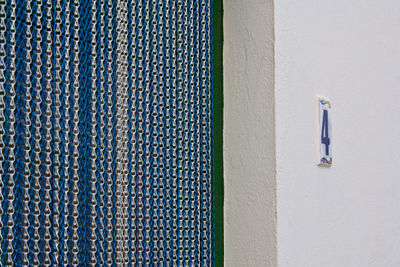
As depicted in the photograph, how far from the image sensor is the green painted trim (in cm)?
151

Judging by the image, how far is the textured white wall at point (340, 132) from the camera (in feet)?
4.86

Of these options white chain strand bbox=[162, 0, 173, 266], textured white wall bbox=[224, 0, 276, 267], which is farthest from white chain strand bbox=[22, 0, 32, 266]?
textured white wall bbox=[224, 0, 276, 267]

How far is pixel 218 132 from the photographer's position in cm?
155

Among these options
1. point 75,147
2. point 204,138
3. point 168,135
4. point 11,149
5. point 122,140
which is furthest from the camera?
point 204,138

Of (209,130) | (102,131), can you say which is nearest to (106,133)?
(102,131)

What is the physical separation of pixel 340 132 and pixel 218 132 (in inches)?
18.4

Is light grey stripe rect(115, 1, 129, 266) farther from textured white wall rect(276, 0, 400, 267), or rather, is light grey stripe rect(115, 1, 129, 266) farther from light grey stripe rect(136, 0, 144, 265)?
textured white wall rect(276, 0, 400, 267)

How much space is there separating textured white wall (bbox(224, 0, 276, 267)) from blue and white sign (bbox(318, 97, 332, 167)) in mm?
249

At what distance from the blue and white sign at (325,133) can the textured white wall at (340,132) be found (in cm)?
3

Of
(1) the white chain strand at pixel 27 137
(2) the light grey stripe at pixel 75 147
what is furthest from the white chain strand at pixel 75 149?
(1) the white chain strand at pixel 27 137

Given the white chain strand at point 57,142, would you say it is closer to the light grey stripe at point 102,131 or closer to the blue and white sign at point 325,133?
the light grey stripe at point 102,131

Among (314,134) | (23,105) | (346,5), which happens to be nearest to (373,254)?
(314,134)

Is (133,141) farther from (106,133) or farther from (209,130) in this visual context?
(209,130)

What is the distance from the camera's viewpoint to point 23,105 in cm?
107
